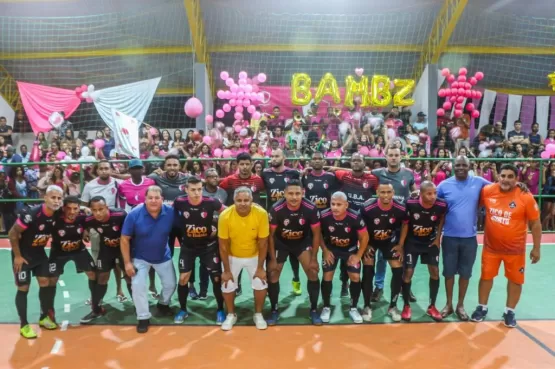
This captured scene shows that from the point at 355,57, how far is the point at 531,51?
17.7ft

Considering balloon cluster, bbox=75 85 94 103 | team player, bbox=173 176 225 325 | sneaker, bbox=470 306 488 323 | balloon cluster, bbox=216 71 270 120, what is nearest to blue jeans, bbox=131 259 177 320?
team player, bbox=173 176 225 325

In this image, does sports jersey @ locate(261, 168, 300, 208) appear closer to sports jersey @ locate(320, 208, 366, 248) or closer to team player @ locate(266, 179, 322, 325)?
team player @ locate(266, 179, 322, 325)

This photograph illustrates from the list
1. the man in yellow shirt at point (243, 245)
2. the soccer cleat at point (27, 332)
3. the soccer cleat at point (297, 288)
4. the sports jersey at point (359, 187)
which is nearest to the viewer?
the soccer cleat at point (27, 332)

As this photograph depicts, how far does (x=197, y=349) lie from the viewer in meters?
4.53

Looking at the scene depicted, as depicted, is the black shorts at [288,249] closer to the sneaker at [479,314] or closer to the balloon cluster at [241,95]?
the sneaker at [479,314]

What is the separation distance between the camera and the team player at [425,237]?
17.0ft

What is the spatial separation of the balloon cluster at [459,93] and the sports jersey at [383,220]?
9236 mm

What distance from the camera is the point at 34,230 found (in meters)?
4.86

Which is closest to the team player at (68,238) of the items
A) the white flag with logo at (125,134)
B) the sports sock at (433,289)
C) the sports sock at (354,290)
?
the sports sock at (354,290)

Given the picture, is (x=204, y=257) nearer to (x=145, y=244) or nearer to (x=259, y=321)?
(x=145, y=244)

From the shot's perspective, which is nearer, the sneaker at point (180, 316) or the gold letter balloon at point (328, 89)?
the sneaker at point (180, 316)

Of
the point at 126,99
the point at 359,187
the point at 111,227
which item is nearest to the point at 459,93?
the point at 359,187

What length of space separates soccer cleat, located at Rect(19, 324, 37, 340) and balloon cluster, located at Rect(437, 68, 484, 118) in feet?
39.3

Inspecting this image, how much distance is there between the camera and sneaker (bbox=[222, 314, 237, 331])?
16.4 feet
